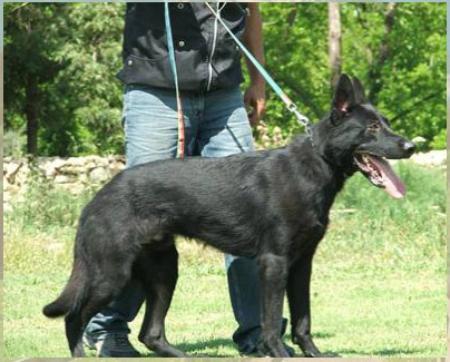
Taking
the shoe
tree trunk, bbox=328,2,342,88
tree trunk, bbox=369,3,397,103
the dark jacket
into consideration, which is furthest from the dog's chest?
tree trunk, bbox=369,3,397,103

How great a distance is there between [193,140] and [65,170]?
1135 cm

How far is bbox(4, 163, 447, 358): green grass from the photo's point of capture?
262 inches

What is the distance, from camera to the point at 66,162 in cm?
1742

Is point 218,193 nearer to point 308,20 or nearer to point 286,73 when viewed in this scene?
point 286,73

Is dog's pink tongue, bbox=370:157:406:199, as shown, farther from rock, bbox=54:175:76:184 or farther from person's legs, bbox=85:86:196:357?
rock, bbox=54:175:76:184

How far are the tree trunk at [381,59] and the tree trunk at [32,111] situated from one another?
1346 cm

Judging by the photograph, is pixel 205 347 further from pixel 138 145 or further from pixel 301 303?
pixel 138 145

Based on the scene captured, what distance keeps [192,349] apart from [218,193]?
1.39 m

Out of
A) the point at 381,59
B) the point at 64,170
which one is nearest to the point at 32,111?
the point at 64,170

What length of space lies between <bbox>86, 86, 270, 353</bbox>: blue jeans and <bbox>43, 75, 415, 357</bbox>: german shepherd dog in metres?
0.50

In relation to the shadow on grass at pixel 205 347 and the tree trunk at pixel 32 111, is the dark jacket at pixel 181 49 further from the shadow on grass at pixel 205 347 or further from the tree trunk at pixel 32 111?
the tree trunk at pixel 32 111

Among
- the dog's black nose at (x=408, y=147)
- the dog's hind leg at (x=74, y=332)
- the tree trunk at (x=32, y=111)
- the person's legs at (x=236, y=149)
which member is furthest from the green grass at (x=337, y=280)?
the tree trunk at (x=32, y=111)

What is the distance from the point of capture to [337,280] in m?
9.83

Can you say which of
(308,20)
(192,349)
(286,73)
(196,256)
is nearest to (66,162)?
(196,256)
